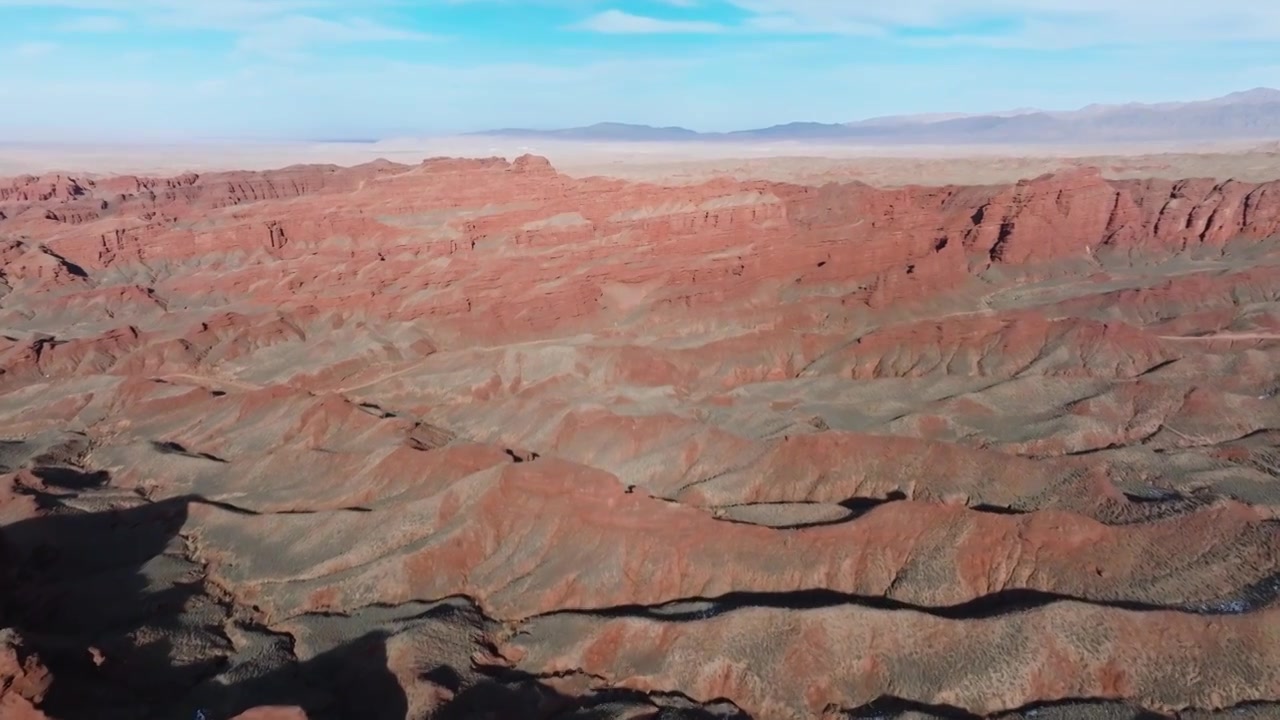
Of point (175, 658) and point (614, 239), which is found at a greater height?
point (614, 239)

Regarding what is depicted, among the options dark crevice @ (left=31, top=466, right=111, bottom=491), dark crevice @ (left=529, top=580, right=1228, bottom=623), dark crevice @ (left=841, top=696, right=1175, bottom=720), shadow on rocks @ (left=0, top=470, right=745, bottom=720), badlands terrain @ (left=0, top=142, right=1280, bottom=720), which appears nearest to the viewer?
dark crevice @ (left=841, top=696, right=1175, bottom=720)

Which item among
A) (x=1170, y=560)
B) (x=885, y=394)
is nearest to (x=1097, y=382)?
(x=885, y=394)

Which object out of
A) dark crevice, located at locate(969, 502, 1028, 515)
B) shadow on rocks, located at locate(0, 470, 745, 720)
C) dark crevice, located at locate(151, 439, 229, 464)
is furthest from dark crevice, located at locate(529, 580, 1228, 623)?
dark crevice, located at locate(151, 439, 229, 464)

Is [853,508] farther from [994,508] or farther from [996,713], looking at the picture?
[996,713]

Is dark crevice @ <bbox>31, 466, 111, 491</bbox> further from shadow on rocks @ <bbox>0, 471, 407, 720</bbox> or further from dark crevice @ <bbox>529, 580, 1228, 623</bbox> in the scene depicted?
dark crevice @ <bbox>529, 580, 1228, 623</bbox>

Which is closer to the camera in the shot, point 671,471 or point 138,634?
point 138,634

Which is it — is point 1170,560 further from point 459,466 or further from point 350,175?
point 350,175

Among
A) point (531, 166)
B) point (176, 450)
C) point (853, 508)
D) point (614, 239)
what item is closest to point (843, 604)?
point (853, 508)

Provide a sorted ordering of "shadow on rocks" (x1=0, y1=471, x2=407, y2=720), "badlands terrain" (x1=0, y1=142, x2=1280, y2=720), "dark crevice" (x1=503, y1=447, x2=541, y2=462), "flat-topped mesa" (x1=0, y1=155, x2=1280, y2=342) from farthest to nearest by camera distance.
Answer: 1. "flat-topped mesa" (x1=0, y1=155, x2=1280, y2=342)
2. "dark crevice" (x1=503, y1=447, x2=541, y2=462)
3. "shadow on rocks" (x1=0, y1=471, x2=407, y2=720)
4. "badlands terrain" (x1=0, y1=142, x2=1280, y2=720)

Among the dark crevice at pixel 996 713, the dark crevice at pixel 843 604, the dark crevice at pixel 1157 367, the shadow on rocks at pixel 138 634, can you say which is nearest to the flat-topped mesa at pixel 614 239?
the dark crevice at pixel 1157 367

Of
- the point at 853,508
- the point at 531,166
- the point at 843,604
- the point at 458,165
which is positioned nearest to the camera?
the point at 843,604
